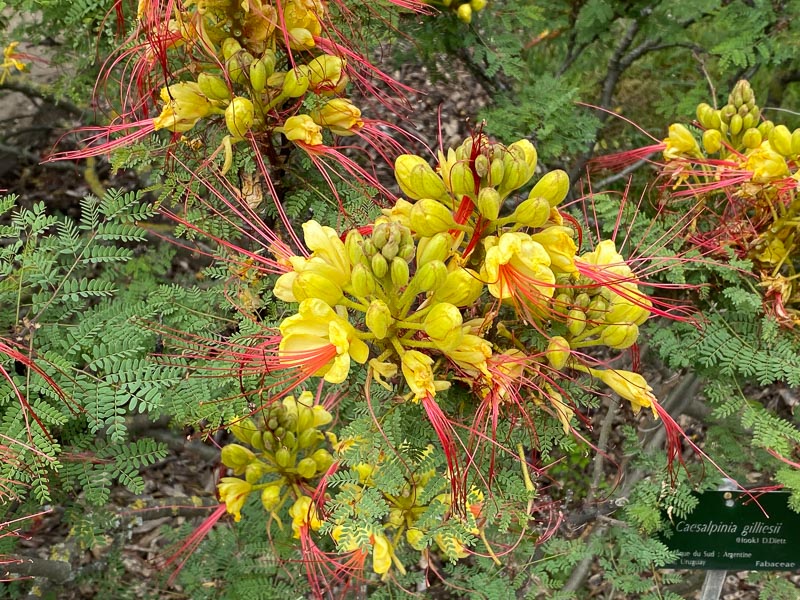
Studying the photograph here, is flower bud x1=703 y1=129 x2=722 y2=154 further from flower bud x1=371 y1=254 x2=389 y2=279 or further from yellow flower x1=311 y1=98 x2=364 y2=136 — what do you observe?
flower bud x1=371 y1=254 x2=389 y2=279

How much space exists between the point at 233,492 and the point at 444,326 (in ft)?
3.42

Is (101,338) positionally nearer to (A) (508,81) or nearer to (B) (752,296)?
(B) (752,296)

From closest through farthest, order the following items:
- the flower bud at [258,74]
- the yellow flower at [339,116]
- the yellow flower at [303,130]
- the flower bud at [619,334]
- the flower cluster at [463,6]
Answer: the flower bud at [619,334] → the flower bud at [258,74] → the yellow flower at [303,130] → the yellow flower at [339,116] → the flower cluster at [463,6]

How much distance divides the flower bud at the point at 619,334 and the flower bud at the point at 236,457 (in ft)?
3.60

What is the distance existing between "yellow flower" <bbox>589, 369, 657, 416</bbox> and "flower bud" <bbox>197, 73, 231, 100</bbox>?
116cm

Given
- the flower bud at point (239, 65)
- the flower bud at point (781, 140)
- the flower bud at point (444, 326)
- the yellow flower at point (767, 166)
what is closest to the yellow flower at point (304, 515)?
the flower bud at point (444, 326)

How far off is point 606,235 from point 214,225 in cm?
140

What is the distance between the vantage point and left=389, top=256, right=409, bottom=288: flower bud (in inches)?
56.9

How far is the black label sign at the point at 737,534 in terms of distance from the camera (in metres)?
2.40

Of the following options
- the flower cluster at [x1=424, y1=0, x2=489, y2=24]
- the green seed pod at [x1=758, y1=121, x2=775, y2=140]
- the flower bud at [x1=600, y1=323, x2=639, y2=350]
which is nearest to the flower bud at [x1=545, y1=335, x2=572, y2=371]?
the flower bud at [x1=600, y1=323, x2=639, y2=350]

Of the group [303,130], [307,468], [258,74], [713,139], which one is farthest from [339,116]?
[713,139]

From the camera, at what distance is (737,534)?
2.43 m

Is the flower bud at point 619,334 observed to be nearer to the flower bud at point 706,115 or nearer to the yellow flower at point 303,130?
the yellow flower at point 303,130

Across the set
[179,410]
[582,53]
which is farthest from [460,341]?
[582,53]
